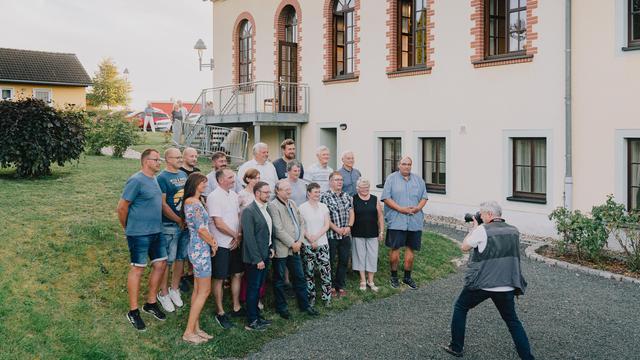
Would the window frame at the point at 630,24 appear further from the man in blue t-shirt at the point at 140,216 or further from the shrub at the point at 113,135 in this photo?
the shrub at the point at 113,135

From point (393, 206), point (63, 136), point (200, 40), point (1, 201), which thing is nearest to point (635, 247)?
point (393, 206)

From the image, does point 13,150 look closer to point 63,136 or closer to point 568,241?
point 63,136

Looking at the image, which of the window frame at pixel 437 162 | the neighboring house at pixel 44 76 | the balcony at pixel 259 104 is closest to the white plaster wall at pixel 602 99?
the window frame at pixel 437 162

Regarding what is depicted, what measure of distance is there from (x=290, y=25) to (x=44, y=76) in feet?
91.8

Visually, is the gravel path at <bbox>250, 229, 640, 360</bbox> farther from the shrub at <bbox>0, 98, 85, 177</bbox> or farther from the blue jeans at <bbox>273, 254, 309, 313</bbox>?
the shrub at <bbox>0, 98, 85, 177</bbox>

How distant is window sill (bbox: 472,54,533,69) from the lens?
13.0m

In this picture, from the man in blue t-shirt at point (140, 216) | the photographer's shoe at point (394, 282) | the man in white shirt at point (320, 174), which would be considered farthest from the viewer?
the man in white shirt at point (320, 174)

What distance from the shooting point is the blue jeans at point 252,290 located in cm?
706

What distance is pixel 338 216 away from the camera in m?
8.29

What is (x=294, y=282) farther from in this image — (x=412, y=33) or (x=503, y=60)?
(x=412, y=33)

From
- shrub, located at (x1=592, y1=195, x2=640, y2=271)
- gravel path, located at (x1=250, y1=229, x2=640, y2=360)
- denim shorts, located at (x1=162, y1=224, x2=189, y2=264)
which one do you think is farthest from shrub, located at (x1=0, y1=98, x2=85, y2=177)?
shrub, located at (x1=592, y1=195, x2=640, y2=271)

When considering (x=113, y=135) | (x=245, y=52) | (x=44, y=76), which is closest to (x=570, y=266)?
(x=245, y=52)

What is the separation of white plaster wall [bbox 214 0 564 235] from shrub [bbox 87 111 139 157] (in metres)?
6.81

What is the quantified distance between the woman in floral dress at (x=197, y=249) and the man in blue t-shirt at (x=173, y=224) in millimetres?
523
